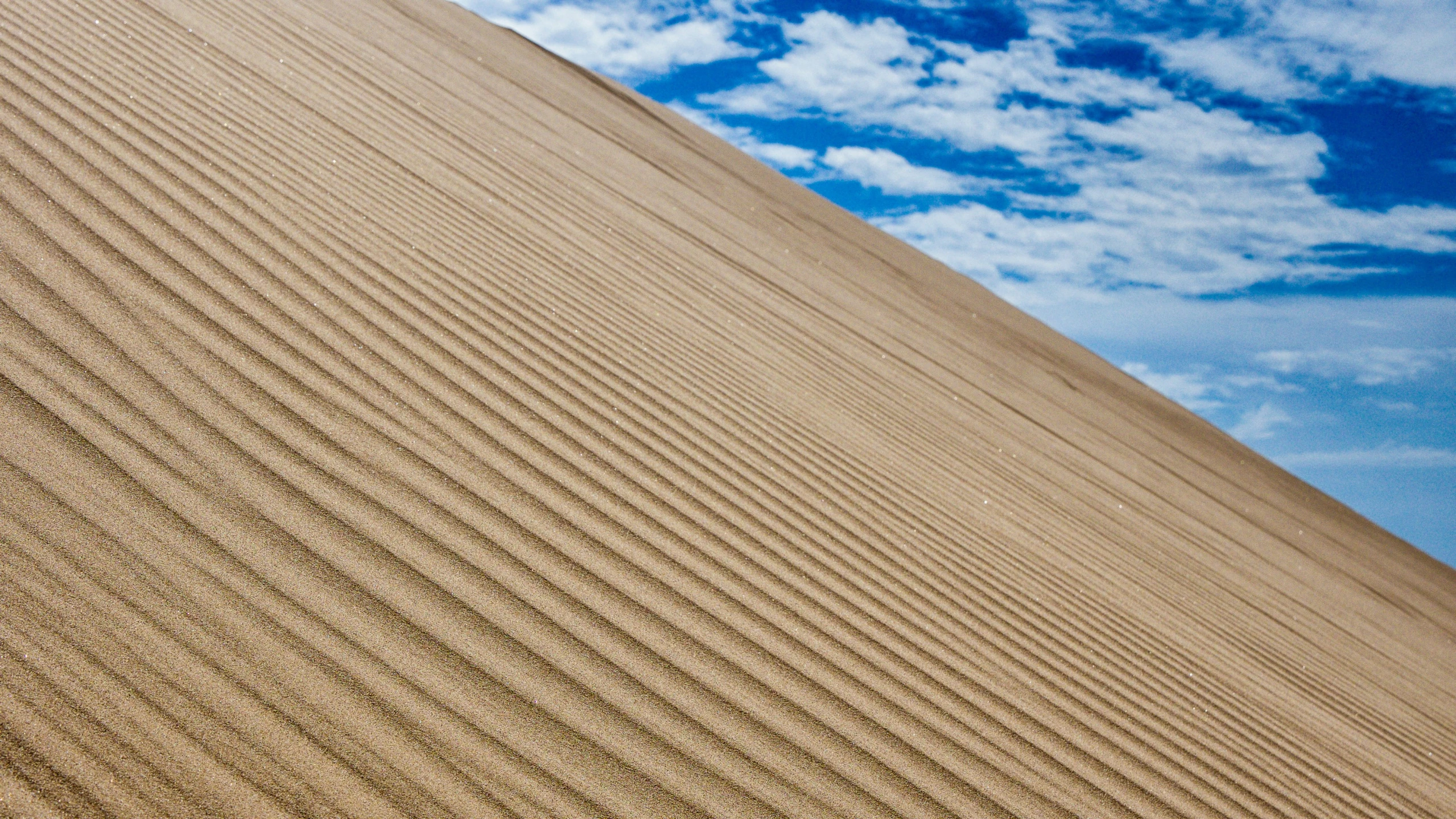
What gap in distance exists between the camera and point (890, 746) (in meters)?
2.43

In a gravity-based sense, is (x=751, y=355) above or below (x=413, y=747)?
above

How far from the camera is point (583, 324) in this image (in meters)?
4.07

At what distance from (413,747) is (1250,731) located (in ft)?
9.53

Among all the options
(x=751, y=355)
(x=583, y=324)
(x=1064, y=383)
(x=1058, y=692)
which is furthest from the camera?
(x=1064, y=383)

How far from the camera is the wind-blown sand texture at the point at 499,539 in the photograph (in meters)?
1.91

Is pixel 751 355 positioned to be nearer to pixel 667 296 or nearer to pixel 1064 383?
pixel 667 296

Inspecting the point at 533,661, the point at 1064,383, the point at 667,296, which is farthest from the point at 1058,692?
the point at 1064,383

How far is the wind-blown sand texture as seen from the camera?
1.91 meters

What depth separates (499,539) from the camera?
2.56m

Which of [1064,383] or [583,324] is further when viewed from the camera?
[1064,383]

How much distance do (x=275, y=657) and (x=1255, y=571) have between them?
5763 millimetres

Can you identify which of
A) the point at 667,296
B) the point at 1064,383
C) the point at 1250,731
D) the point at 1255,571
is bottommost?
the point at 1250,731

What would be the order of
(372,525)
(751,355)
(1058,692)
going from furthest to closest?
(751,355) → (1058,692) → (372,525)

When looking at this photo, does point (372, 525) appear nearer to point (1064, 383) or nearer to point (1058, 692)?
point (1058, 692)
